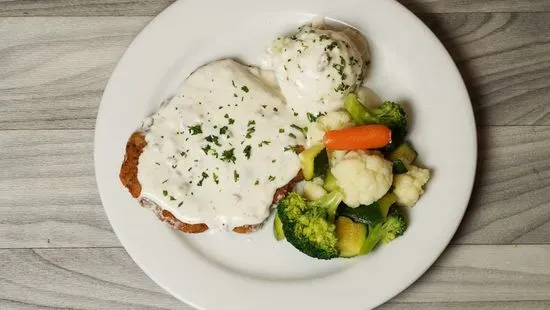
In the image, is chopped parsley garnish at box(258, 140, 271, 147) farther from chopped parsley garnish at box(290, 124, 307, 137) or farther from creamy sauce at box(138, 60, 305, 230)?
chopped parsley garnish at box(290, 124, 307, 137)

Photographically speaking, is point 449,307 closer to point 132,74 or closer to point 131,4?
point 132,74

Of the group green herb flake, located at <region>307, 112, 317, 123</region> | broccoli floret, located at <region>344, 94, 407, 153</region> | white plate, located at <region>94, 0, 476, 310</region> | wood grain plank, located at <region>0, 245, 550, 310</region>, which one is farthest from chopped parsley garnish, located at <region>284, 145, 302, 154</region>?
wood grain plank, located at <region>0, 245, 550, 310</region>

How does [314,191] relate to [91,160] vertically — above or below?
above

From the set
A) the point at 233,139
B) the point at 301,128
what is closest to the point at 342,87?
the point at 301,128

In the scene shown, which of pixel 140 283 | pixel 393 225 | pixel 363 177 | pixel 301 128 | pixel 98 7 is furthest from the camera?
pixel 98 7

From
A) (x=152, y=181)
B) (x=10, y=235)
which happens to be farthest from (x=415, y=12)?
(x=10, y=235)

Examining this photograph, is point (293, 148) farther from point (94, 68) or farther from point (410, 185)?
point (94, 68)

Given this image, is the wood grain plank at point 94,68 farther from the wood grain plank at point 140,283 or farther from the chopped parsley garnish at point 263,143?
the chopped parsley garnish at point 263,143
